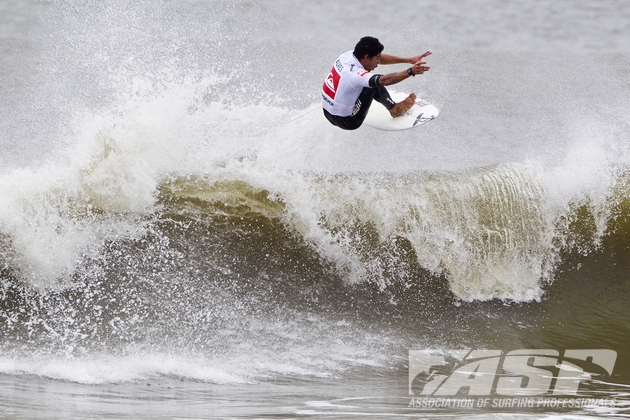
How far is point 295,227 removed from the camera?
6000 millimetres

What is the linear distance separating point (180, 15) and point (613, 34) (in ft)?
18.5

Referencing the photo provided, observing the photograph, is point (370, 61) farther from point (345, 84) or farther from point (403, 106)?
point (403, 106)

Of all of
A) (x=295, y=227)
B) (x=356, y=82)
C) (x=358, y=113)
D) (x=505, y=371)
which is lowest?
(x=505, y=371)

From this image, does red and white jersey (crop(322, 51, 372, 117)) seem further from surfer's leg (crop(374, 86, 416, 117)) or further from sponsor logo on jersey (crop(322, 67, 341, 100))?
surfer's leg (crop(374, 86, 416, 117))

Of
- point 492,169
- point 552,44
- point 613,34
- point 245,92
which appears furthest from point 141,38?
point 613,34

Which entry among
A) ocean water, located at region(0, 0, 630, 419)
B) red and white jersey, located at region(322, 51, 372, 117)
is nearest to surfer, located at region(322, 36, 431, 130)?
red and white jersey, located at region(322, 51, 372, 117)

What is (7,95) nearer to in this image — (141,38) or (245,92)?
(141,38)

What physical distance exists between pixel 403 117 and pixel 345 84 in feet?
3.26

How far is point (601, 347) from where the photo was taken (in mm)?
5383

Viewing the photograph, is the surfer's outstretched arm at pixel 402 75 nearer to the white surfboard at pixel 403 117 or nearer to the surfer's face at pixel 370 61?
the surfer's face at pixel 370 61

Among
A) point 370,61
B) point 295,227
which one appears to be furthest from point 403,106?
point 295,227

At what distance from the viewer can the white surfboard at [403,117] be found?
6402 mm

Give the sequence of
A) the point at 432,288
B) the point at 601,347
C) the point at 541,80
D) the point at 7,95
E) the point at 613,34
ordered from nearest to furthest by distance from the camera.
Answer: the point at 601,347 → the point at 432,288 → the point at 7,95 → the point at 541,80 → the point at 613,34

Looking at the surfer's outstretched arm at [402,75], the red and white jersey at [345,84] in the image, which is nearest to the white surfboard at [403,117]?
the red and white jersey at [345,84]
